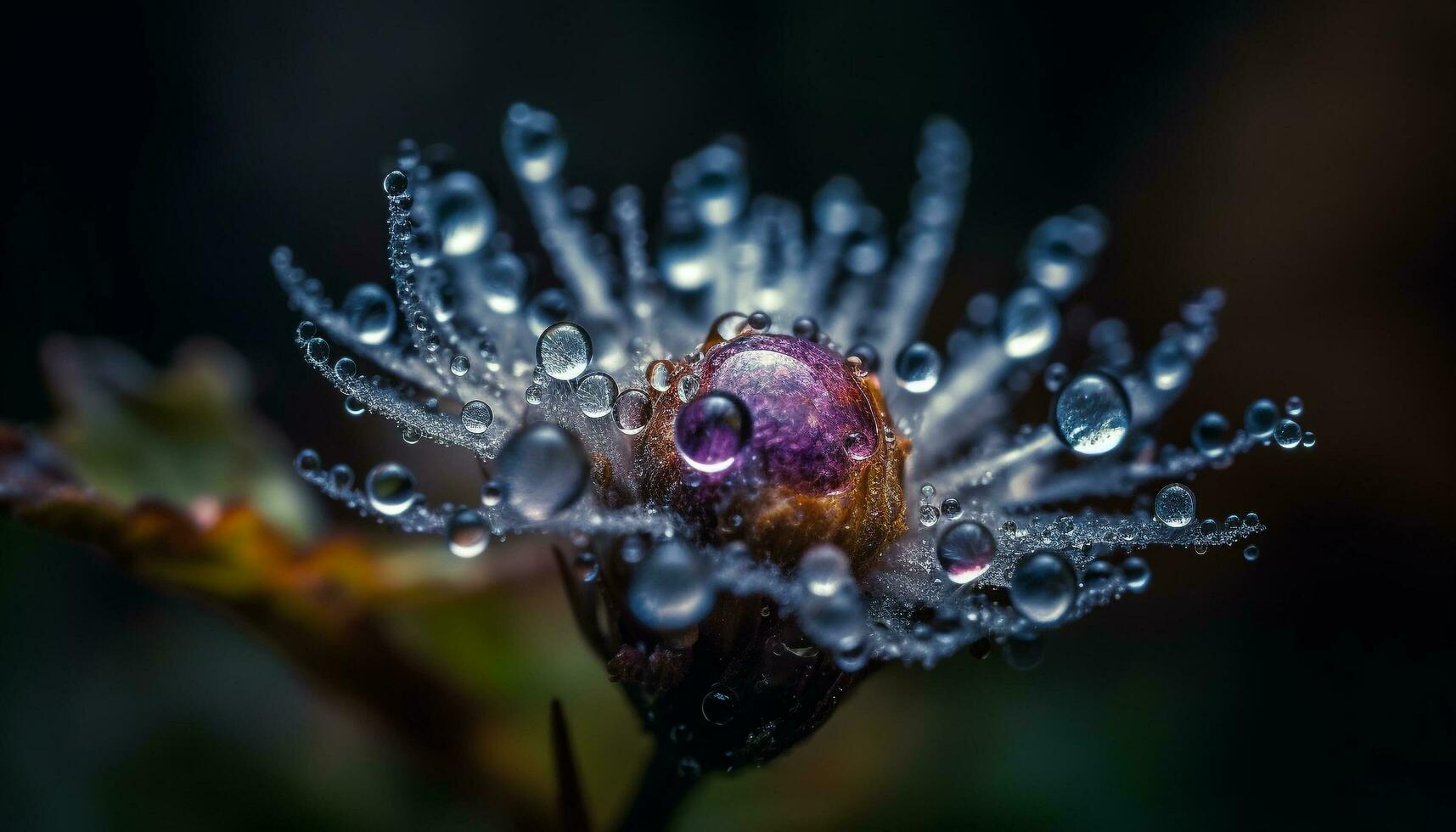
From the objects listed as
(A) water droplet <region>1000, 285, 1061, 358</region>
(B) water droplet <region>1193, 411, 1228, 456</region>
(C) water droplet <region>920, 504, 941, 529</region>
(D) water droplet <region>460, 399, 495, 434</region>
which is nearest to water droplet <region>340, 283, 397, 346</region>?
(D) water droplet <region>460, 399, 495, 434</region>

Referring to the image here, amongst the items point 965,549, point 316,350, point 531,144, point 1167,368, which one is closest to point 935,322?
point 1167,368

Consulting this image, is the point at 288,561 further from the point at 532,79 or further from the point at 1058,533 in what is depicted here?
the point at 532,79

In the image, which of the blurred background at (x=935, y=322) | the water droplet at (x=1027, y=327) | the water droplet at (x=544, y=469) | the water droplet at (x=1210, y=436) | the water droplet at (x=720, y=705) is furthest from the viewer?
the blurred background at (x=935, y=322)

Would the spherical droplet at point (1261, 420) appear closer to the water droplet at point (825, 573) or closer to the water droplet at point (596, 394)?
the water droplet at point (825, 573)

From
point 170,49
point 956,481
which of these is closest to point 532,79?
point 170,49

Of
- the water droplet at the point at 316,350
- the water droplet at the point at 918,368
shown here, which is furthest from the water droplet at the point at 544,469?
the water droplet at the point at 918,368

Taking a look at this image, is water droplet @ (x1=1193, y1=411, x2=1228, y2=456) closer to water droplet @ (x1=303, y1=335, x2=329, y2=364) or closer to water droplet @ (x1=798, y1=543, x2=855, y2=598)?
water droplet @ (x1=798, y1=543, x2=855, y2=598)
